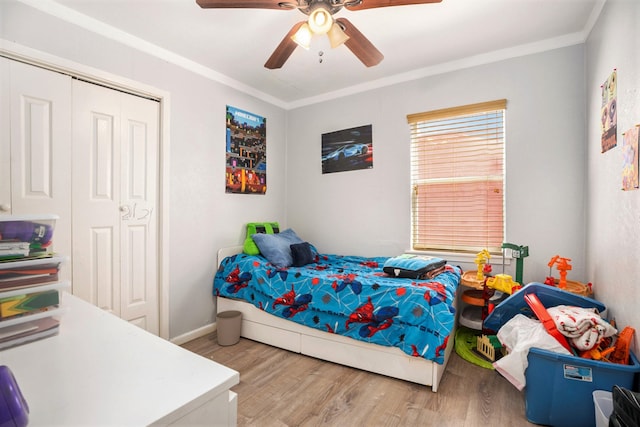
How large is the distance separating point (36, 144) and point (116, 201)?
590 mm

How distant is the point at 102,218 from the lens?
2.30m

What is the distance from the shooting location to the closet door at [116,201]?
7.19ft

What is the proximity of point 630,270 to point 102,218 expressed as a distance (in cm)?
335

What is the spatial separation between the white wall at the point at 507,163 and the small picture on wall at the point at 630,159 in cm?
90

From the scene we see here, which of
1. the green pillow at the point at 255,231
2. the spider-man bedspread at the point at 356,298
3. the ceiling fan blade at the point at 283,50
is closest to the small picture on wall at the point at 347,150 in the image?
the green pillow at the point at 255,231

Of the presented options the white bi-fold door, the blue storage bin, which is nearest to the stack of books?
the white bi-fold door

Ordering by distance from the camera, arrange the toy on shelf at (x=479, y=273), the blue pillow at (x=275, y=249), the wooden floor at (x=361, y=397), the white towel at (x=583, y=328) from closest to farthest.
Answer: the white towel at (x=583, y=328), the wooden floor at (x=361, y=397), the toy on shelf at (x=479, y=273), the blue pillow at (x=275, y=249)

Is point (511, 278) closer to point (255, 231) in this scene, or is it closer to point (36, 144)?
point (255, 231)

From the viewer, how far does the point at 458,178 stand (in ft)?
9.69

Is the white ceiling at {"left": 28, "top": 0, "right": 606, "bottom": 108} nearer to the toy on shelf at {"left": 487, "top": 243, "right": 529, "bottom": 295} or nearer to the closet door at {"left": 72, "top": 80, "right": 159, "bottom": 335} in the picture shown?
the closet door at {"left": 72, "top": 80, "right": 159, "bottom": 335}

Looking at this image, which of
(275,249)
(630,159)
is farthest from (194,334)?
(630,159)

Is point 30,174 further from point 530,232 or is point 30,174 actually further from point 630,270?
point 530,232

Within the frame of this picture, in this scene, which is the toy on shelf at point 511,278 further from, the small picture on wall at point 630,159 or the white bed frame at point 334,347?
the small picture on wall at point 630,159

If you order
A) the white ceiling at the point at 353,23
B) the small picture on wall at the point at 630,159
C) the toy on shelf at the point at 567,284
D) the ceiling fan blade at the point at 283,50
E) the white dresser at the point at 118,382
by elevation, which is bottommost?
the toy on shelf at the point at 567,284
